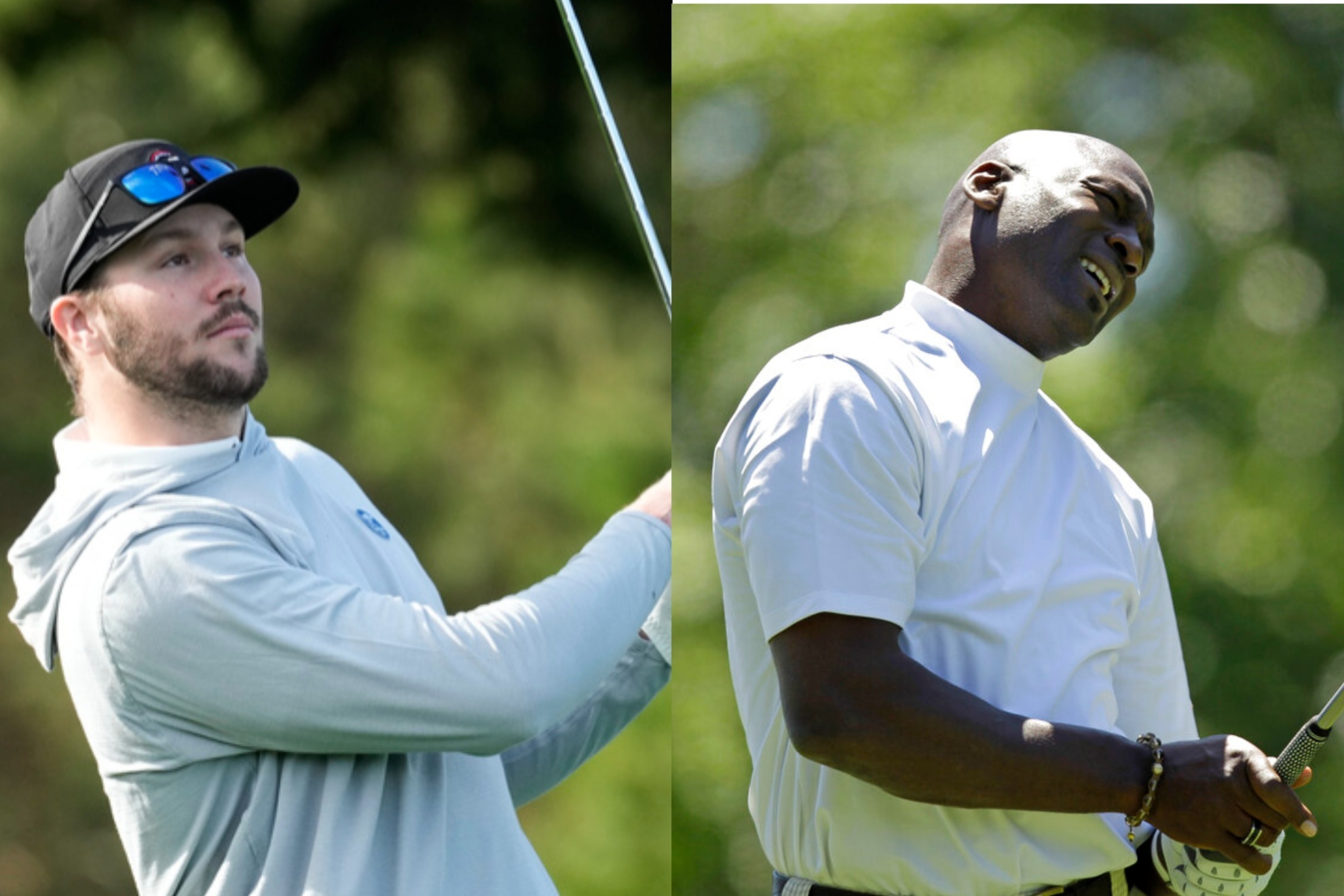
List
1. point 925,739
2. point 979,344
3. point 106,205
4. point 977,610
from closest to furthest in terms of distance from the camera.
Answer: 1. point 925,739
2. point 977,610
3. point 106,205
4. point 979,344

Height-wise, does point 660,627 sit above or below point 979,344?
below

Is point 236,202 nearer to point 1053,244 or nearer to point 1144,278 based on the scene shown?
point 1053,244

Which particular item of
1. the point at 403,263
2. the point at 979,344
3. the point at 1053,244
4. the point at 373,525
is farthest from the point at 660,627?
the point at 403,263

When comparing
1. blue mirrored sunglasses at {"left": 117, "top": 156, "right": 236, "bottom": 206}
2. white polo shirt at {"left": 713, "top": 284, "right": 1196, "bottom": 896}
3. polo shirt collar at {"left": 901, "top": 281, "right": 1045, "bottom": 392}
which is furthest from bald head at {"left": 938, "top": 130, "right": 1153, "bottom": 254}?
blue mirrored sunglasses at {"left": 117, "top": 156, "right": 236, "bottom": 206}

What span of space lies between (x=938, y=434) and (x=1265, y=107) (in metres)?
8.32

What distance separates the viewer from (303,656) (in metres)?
1.38

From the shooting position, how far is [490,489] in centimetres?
337

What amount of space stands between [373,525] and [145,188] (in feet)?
1.31

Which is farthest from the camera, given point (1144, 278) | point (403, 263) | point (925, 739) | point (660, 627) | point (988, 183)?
point (1144, 278)

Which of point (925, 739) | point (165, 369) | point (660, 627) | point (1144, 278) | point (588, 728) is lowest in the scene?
point (1144, 278)

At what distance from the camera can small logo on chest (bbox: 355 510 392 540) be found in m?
1.67

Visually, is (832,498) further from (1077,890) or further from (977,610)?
(1077,890)

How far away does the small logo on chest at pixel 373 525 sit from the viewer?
1.67m

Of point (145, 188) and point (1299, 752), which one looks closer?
point (1299, 752)
